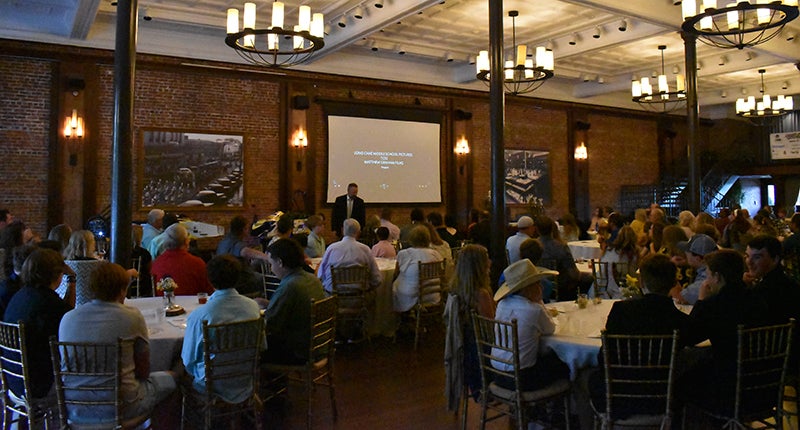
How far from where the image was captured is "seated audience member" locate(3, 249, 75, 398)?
3285 millimetres

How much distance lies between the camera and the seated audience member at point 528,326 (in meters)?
3.48

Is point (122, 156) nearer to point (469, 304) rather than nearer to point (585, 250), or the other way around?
point (469, 304)

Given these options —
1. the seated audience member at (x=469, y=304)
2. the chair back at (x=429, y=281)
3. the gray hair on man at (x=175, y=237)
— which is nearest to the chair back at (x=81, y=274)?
the gray hair on man at (x=175, y=237)

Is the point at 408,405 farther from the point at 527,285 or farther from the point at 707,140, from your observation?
the point at 707,140

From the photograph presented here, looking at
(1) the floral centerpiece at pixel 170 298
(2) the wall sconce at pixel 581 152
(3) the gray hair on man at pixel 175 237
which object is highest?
(2) the wall sconce at pixel 581 152

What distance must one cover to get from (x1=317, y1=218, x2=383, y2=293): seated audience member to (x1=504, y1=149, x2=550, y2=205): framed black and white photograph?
9183 millimetres

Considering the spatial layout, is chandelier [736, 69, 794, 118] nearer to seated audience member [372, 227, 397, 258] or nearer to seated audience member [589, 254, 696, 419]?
seated audience member [372, 227, 397, 258]

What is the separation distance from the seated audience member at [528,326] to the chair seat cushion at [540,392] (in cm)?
2

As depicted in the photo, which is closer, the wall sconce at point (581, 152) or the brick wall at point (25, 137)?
the brick wall at point (25, 137)

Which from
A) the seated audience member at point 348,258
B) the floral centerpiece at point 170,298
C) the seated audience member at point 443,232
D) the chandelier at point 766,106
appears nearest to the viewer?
the floral centerpiece at point 170,298

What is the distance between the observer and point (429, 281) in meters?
6.61

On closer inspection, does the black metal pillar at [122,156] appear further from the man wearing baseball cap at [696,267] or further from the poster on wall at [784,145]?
the poster on wall at [784,145]

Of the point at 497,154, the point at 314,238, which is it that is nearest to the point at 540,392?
the point at 497,154

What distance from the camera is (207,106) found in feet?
36.4
